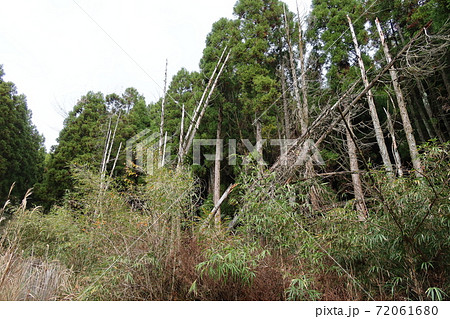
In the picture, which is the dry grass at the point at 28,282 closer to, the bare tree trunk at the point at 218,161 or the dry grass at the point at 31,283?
the dry grass at the point at 31,283

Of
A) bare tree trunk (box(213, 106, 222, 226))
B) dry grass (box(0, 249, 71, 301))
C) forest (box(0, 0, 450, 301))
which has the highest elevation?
bare tree trunk (box(213, 106, 222, 226))

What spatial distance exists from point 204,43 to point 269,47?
3173 mm

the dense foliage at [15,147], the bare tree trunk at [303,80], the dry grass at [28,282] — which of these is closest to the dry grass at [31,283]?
the dry grass at [28,282]

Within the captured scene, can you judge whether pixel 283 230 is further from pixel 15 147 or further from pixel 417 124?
pixel 15 147

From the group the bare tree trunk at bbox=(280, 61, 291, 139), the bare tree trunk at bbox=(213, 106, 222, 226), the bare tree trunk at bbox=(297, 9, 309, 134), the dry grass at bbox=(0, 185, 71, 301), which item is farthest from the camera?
the bare tree trunk at bbox=(213, 106, 222, 226)

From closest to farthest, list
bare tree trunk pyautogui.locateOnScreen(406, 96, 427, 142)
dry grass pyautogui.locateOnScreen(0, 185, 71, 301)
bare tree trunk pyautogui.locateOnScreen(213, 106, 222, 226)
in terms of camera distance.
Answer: dry grass pyautogui.locateOnScreen(0, 185, 71, 301), bare tree trunk pyautogui.locateOnScreen(406, 96, 427, 142), bare tree trunk pyautogui.locateOnScreen(213, 106, 222, 226)

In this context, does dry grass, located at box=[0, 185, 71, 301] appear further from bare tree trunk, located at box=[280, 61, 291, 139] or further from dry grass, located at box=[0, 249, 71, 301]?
bare tree trunk, located at box=[280, 61, 291, 139]

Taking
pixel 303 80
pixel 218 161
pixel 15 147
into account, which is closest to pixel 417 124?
pixel 303 80

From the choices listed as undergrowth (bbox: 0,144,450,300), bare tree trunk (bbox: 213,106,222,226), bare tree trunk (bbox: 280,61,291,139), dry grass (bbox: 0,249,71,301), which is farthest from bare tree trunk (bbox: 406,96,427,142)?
dry grass (bbox: 0,249,71,301)

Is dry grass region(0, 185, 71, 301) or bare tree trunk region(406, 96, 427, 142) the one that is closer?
dry grass region(0, 185, 71, 301)

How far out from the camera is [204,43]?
409 inches

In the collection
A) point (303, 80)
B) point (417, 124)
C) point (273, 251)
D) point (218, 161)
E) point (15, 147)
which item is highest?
point (15, 147)

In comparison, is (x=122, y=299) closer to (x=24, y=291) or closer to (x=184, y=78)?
(x=24, y=291)

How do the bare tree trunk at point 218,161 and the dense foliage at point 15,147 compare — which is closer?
the bare tree trunk at point 218,161
